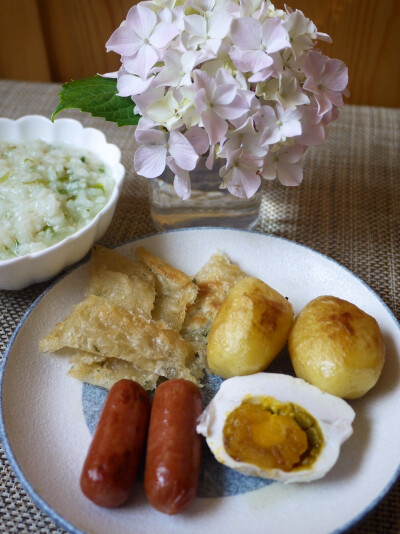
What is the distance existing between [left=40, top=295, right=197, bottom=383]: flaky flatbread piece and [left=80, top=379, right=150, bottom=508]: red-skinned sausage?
0.57 feet

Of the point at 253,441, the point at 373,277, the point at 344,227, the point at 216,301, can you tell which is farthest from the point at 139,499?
the point at 344,227

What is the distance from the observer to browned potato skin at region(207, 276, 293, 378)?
1.54 meters

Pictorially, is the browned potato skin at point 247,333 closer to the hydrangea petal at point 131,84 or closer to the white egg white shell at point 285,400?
the white egg white shell at point 285,400

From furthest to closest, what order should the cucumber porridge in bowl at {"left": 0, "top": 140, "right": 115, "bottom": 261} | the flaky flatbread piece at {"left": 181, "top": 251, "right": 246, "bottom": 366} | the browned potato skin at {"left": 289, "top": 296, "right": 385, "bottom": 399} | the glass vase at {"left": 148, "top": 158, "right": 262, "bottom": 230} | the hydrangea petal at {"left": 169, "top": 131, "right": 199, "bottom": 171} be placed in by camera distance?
the glass vase at {"left": 148, "top": 158, "right": 262, "bottom": 230}
the cucumber porridge in bowl at {"left": 0, "top": 140, "right": 115, "bottom": 261}
the flaky flatbread piece at {"left": 181, "top": 251, "right": 246, "bottom": 366}
the hydrangea petal at {"left": 169, "top": 131, "right": 199, "bottom": 171}
the browned potato skin at {"left": 289, "top": 296, "right": 385, "bottom": 399}

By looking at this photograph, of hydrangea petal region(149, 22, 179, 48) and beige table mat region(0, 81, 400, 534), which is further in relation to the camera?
beige table mat region(0, 81, 400, 534)

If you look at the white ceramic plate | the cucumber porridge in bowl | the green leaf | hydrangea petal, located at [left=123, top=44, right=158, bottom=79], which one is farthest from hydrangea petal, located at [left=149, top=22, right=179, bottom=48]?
the white ceramic plate

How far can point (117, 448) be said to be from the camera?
1.30m

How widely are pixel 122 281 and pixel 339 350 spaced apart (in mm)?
762

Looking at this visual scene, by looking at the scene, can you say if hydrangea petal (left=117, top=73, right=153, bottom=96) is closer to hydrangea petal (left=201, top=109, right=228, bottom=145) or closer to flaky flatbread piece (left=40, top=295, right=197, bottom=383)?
hydrangea petal (left=201, top=109, right=228, bottom=145)

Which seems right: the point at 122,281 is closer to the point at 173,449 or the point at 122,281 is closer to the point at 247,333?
the point at 247,333

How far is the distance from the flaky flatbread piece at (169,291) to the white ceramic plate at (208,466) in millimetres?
243

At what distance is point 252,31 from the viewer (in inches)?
60.0

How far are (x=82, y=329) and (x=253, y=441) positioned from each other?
61 cm

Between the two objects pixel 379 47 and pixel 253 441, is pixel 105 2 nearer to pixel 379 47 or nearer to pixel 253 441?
pixel 379 47
